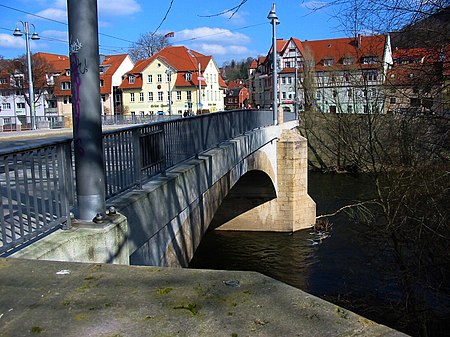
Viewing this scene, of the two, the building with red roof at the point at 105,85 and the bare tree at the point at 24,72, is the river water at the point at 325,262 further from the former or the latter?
the building with red roof at the point at 105,85

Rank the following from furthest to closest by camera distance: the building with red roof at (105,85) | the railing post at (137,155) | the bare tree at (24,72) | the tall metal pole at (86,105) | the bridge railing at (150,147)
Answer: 1. the building with red roof at (105,85)
2. the bare tree at (24,72)
3. the railing post at (137,155)
4. the bridge railing at (150,147)
5. the tall metal pole at (86,105)

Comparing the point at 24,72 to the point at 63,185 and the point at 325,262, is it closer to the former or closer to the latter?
the point at 325,262

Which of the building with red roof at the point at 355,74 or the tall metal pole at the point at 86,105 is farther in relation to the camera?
the building with red roof at the point at 355,74

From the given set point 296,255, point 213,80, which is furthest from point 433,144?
point 213,80

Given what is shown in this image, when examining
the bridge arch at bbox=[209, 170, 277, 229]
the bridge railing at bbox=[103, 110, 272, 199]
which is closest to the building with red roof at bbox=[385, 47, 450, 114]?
the bridge railing at bbox=[103, 110, 272, 199]

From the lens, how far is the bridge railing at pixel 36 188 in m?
3.49

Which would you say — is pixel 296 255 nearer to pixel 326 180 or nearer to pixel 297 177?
pixel 297 177

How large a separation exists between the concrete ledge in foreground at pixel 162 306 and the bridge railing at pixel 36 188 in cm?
73

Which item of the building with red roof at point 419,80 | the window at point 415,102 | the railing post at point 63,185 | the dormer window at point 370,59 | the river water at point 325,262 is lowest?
the river water at point 325,262

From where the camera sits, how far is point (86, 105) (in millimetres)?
4164

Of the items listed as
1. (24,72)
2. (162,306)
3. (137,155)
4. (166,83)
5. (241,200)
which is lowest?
(241,200)

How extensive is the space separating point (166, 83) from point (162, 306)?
7254cm

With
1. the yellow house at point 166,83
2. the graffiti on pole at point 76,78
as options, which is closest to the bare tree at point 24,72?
the yellow house at point 166,83

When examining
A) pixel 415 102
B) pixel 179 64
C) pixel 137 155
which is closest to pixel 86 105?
pixel 137 155
